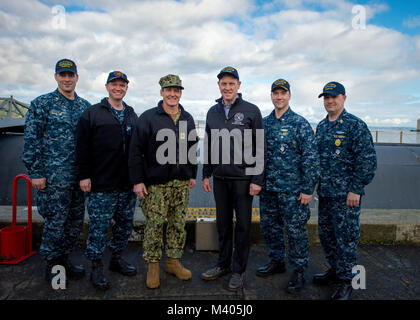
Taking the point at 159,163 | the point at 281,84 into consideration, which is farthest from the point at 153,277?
the point at 281,84

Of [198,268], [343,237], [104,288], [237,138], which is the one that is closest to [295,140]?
[237,138]

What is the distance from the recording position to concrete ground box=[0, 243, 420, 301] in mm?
Result: 2836

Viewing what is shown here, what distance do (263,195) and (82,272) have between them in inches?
91.3

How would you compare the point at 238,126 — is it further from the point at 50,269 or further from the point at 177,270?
the point at 50,269

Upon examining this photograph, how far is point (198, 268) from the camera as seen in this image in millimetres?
3463

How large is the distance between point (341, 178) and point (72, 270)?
3219 mm

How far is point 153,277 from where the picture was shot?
3004 mm

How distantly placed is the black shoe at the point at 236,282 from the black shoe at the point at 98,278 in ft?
4.38

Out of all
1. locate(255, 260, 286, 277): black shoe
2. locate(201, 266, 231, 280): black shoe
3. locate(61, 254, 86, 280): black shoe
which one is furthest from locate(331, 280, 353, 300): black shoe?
locate(61, 254, 86, 280): black shoe

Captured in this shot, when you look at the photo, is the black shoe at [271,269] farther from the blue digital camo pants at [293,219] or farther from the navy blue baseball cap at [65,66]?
the navy blue baseball cap at [65,66]

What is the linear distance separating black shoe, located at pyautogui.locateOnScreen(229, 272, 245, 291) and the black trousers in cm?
6

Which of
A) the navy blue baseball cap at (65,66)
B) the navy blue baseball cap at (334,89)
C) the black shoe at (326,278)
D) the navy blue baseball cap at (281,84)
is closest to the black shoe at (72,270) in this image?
the navy blue baseball cap at (65,66)

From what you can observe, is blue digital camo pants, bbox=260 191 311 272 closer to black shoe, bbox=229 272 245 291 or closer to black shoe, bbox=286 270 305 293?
black shoe, bbox=286 270 305 293
